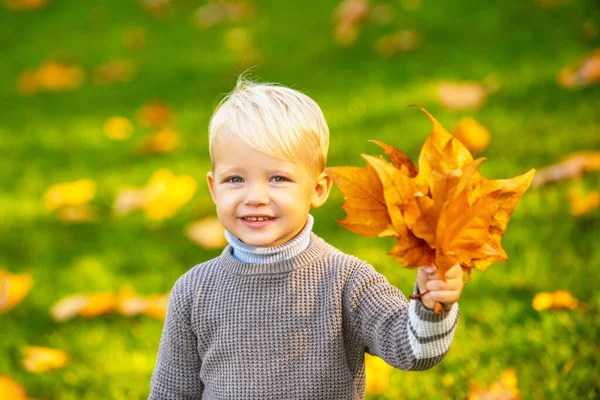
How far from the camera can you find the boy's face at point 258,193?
2.01 metres

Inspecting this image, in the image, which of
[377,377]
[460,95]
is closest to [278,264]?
[377,377]

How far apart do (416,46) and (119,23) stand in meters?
2.60

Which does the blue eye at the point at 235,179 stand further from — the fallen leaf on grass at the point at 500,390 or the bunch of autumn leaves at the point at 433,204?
the fallen leaf on grass at the point at 500,390

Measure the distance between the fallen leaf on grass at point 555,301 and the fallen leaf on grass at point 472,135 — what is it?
3.90ft

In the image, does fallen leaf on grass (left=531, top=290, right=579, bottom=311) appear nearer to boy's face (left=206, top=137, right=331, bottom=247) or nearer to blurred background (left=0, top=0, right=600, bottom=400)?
blurred background (left=0, top=0, right=600, bottom=400)

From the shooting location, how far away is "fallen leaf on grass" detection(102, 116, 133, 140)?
4812mm

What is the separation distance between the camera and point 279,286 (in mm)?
2059

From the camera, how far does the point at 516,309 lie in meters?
2.80

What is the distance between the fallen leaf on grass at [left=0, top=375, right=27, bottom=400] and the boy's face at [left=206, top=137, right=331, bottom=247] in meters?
→ 1.19

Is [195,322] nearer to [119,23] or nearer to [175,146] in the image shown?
[175,146]

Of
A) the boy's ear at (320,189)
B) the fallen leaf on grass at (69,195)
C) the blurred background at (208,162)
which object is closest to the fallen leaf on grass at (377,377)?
the blurred background at (208,162)

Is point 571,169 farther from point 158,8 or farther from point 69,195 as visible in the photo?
point 158,8

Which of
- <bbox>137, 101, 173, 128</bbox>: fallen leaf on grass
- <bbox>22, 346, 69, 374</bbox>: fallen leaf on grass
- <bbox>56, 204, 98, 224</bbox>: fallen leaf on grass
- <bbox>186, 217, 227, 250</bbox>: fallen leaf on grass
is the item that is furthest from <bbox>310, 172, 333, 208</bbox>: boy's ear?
A: <bbox>137, 101, 173, 128</bbox>: fallen leaf on grass

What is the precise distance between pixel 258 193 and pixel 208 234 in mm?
1611
